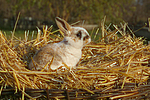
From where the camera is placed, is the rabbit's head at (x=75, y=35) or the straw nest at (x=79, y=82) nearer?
the straw nest at (x=79, y=82)

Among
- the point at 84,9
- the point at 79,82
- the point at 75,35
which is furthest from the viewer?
the point at 84,9

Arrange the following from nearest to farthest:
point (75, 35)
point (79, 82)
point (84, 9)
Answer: point (79, 82), point (75, 35), point (84, 9)

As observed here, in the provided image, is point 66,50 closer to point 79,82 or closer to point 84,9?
point 79,82

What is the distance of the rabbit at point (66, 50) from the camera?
2.86 metres

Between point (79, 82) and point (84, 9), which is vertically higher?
point (84, 9)

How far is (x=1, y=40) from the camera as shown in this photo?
3.51 meters

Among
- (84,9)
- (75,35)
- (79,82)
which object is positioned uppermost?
(84,9)

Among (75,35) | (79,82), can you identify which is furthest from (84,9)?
(79,82)

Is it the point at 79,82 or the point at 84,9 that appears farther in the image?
the point at 84,9

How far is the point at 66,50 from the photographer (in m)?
2.95

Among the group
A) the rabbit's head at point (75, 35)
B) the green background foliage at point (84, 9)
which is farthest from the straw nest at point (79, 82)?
the green background foliage at point (84, 9)

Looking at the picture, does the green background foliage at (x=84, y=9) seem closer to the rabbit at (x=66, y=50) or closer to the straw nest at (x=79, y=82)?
the rabbit at (x=66, y=50)

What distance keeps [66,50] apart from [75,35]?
0.88 ft

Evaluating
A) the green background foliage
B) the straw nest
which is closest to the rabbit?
the straw nest
